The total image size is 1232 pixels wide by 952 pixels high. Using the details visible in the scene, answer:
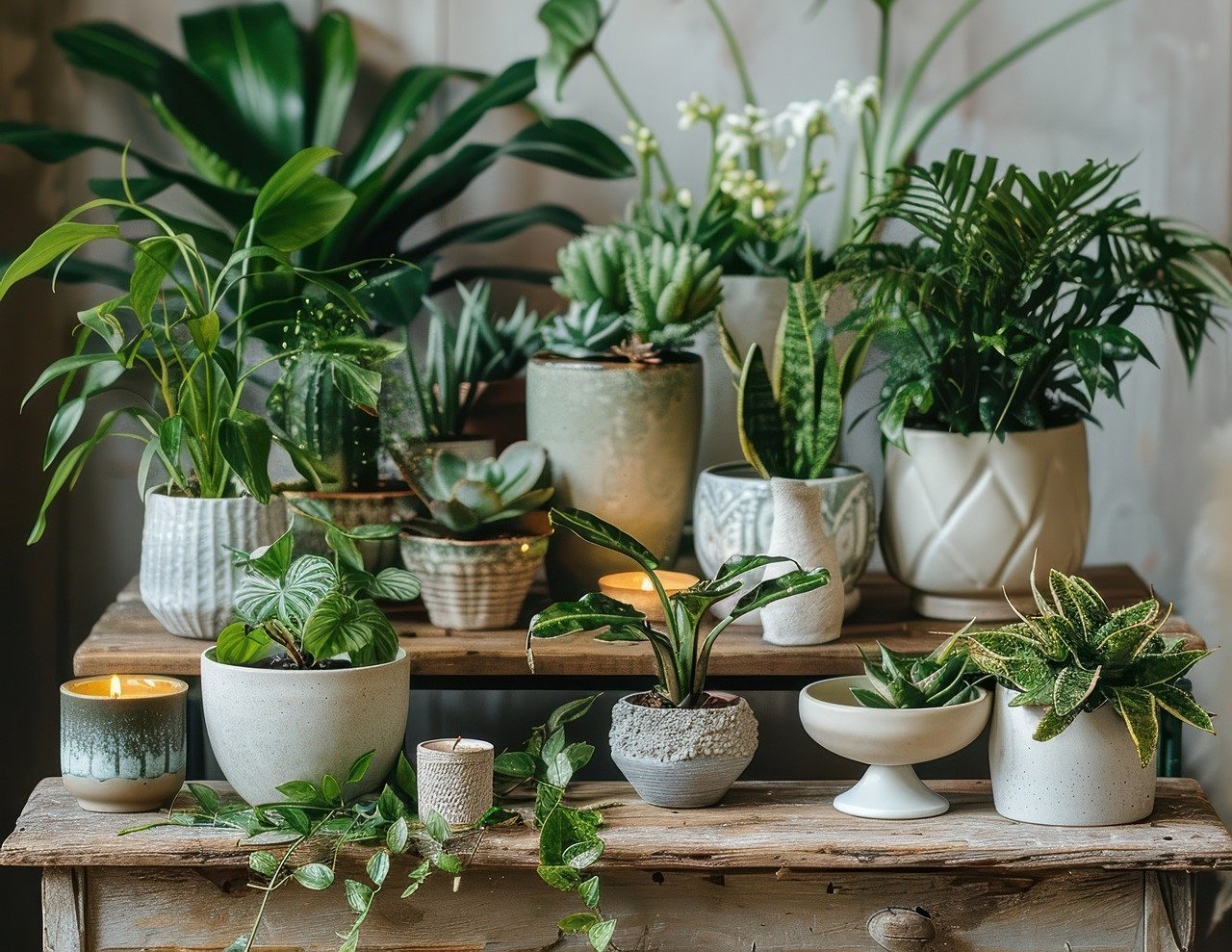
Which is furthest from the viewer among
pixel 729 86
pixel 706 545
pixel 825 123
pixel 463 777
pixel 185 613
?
pixel 729 86

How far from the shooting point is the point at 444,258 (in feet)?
5.73

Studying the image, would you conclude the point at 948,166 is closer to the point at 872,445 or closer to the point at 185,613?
the point at 872,445

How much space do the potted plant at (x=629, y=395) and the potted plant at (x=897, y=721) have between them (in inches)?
12.1

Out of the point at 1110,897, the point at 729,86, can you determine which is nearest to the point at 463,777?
the point at 1110,897

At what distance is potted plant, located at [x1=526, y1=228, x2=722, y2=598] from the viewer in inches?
53.9

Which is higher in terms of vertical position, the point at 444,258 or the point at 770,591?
the point at 444,258

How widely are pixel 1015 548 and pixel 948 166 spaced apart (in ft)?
1.23

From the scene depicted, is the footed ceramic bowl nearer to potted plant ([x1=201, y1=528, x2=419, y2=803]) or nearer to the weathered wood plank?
the weathered wood plank

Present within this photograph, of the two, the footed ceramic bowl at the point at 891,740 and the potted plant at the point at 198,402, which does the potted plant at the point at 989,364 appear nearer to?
the footed ceramic bowl at the point at 891,740

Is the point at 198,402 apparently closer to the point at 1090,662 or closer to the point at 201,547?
the point at 201,547

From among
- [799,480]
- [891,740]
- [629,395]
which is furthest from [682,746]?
[629,395]

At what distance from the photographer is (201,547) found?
1249mm

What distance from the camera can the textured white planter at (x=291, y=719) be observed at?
1.09 m

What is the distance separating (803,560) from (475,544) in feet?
1.00
